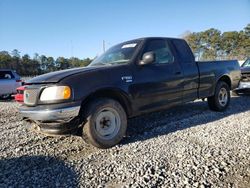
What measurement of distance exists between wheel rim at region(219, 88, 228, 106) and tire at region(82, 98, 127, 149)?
3.55 meters

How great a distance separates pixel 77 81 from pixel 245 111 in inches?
193

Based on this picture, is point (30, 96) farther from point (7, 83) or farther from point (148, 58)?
point (7, 83)

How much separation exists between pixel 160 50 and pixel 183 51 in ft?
2.62

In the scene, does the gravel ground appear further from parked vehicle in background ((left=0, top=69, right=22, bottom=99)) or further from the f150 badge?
parked vehicle in background ((left=0, top=69, right=22, bottom=99))

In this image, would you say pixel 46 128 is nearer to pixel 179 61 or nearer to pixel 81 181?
pixel 81 181

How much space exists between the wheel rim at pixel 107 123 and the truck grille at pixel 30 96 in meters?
1.01

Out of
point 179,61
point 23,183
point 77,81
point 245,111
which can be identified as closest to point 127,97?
point 77,81

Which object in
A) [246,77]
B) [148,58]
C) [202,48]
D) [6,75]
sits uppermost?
[202,48]

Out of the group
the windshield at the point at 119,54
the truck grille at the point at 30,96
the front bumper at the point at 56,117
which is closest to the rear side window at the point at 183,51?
the windshield at the point at 119,54

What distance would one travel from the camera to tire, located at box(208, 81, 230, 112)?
6.80 meters

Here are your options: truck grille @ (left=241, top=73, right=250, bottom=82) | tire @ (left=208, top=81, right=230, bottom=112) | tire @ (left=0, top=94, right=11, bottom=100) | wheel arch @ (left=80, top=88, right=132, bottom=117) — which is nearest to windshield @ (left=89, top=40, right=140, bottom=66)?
wheel arch @ (left=80, top=88, right=132, bottom=117)

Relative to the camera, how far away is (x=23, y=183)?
3156mm

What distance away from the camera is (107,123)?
440cm

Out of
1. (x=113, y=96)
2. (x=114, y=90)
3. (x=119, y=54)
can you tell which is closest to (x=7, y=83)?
(x=119, y=54)
